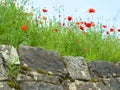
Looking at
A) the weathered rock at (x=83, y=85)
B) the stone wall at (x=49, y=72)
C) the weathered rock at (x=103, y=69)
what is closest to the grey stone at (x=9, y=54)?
the stone wall at (x=49, y=72)

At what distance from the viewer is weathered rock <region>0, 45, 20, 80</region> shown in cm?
363

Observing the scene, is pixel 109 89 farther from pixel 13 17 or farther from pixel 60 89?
pixel 13 17

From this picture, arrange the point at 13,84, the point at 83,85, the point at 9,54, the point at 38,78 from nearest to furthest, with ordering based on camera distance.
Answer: the point at 13,84
the point at 9,54
the point at 38,78
the point at 83,85

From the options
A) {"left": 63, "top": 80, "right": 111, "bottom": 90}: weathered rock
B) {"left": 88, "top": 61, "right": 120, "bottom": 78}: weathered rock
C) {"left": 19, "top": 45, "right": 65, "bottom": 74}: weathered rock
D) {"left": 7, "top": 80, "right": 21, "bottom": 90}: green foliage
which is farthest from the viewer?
{"left": 88, "top": 61, "right": 120, "bottom": 78}: weathered rock

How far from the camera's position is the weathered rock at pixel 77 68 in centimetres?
426

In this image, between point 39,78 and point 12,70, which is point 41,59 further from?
point 12,70

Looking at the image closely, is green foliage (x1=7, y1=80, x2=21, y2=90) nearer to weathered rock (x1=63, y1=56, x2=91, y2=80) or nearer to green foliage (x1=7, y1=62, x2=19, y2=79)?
green foliage (x1=7, y1=62, x2=19, y2=79)

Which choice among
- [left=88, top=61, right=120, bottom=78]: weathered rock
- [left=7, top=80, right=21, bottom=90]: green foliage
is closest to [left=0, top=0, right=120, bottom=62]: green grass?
[left=88, top=61, right=120, bottom=78]: weathered rock

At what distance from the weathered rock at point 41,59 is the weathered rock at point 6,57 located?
0.12 metres

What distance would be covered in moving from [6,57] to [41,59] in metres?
0.48

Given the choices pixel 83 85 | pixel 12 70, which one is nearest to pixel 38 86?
pixel 12 70

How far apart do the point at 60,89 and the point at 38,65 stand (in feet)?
1.20

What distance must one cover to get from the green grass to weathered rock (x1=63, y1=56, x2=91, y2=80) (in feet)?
0.92

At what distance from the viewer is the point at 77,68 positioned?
14.2 ft
